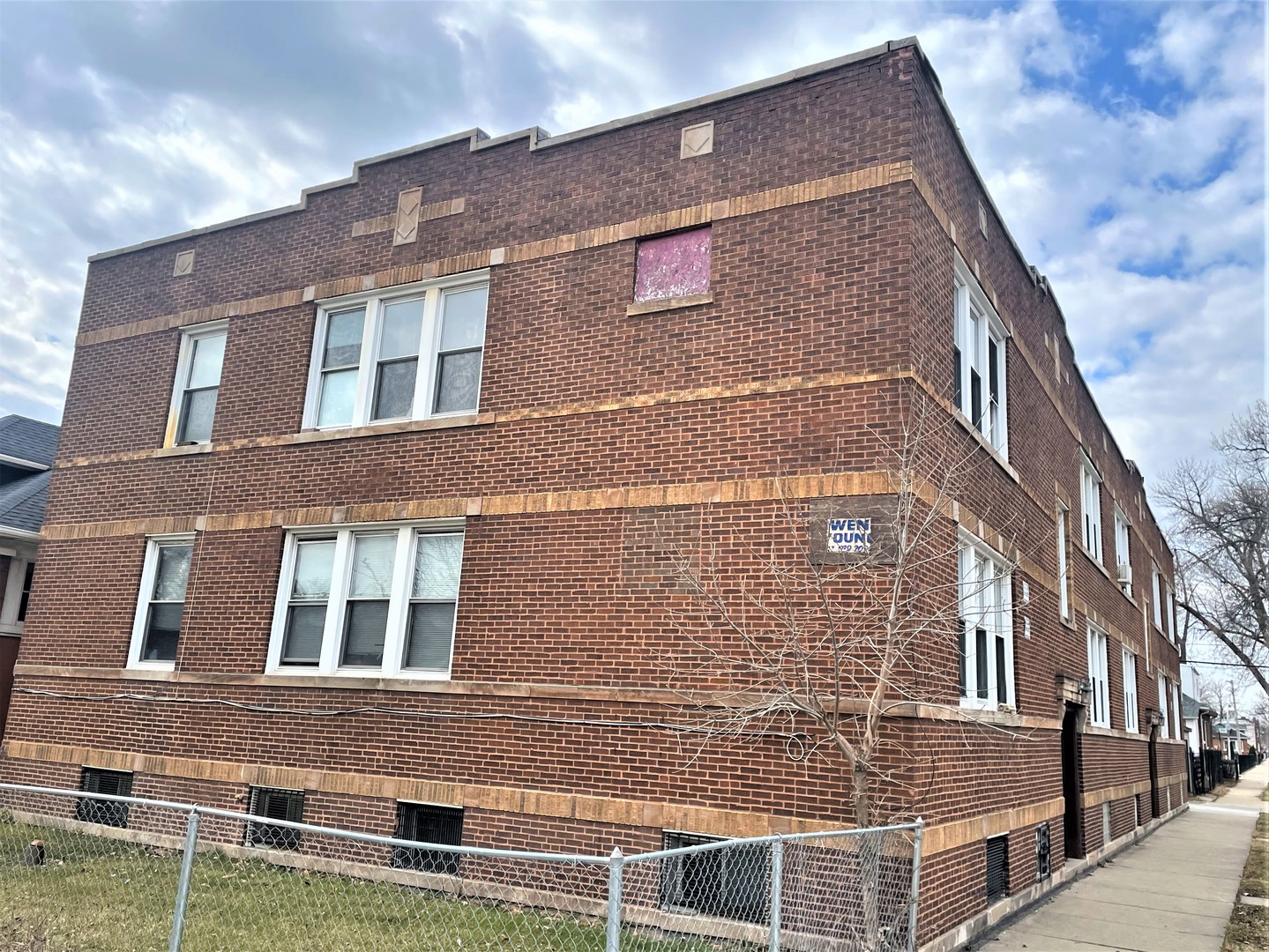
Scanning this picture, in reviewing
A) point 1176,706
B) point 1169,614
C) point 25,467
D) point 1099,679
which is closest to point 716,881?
point 1099,679

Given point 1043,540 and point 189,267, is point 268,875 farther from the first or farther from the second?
point 1043,540

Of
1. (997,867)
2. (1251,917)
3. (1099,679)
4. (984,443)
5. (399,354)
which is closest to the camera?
(997,867)

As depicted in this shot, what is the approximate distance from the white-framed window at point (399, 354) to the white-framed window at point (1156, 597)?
21837 millimetres

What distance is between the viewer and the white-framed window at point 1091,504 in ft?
56.2

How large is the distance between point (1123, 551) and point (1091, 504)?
176 inches

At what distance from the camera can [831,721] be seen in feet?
25.9

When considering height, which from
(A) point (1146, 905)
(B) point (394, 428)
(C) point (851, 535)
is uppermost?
(B) point (394, 428)

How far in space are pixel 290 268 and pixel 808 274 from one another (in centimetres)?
712

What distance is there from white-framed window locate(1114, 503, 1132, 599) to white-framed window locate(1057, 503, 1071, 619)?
19.9 feet

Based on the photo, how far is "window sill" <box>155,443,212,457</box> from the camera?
41.3ft

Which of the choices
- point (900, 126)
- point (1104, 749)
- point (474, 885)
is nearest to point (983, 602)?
point (900, 126)

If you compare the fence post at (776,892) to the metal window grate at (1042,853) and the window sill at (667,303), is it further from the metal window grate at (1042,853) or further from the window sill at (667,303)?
the metal window grate at (1042,853)

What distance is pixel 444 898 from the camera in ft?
29.5

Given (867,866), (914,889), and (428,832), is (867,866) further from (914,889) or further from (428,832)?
(428,832)
